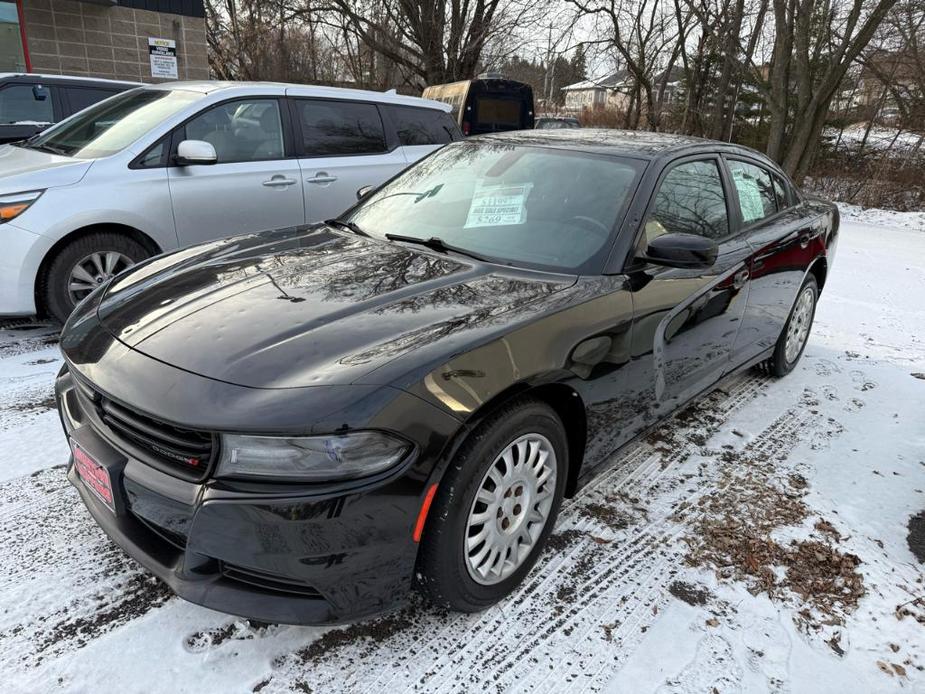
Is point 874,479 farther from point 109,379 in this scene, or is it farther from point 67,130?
point 67,130

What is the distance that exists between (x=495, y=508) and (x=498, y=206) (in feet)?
4.88

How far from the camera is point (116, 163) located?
439 cm

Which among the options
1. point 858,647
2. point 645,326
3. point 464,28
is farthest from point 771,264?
point 464,28

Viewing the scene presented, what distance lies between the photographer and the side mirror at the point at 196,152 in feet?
14.4

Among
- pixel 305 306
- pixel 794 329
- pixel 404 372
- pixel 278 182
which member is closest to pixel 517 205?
pixel 305 306

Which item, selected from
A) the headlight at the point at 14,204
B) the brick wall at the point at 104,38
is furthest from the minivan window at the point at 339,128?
the brick wall at the point at 104,38

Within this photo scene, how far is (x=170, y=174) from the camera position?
4.59 meters

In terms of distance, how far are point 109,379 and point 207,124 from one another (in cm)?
345

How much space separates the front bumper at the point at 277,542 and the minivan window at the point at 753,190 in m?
2.78

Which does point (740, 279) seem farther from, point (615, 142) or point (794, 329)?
point (794, 329)

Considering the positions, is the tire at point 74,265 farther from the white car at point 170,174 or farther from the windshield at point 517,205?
the windshield at point 517,205

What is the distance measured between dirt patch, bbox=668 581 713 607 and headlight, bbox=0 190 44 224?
4.24 meters

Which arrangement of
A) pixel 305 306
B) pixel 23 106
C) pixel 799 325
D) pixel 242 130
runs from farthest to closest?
pixel 23 106 → pixel 242 130 → pixel 799 325 → pixel 305 306

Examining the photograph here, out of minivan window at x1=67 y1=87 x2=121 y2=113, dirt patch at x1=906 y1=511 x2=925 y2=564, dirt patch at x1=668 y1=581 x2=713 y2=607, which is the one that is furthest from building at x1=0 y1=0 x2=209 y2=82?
dirt patch at x1=906 y1=511 x2=925 y2=564
